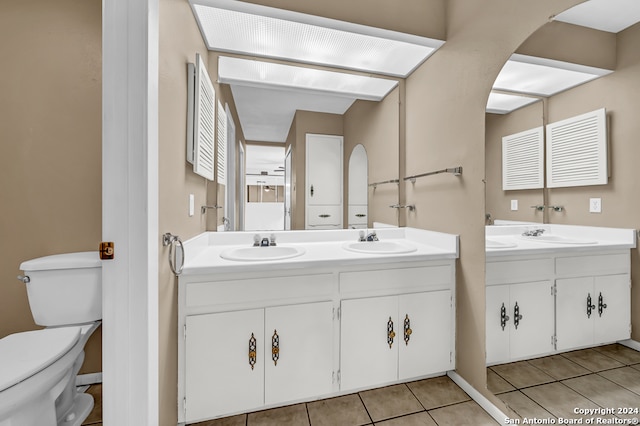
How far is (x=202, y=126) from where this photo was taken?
4.93 feet

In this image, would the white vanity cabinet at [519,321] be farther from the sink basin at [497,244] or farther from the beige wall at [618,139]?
the beige wall at [618,139]

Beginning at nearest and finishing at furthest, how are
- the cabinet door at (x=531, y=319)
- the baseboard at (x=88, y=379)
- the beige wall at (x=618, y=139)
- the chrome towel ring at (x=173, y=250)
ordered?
the beige wall at (x=618, y=139), the chrome towel ring at (x=173, y=250), the cabinet door at (x=531, y=319), the baseboard at (x=88, y=379)

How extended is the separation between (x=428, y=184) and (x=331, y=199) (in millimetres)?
716

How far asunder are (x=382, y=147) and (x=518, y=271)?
1285mm

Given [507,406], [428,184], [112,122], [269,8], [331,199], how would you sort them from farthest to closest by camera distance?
1. [331,199]
2. [428,184]
3. [269,8]
4. [507,406]
5. [112,122]

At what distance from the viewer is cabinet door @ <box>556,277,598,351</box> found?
1185 mm

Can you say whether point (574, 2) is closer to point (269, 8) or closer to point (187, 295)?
point (269, 8)

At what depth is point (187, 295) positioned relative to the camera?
1299mm

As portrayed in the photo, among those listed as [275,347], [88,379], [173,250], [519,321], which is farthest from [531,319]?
[88,379]

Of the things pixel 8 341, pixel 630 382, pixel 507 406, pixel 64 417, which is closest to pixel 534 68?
pixel 630 382

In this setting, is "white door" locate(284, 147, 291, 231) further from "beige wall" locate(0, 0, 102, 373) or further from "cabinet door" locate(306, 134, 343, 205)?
"beige wall" locate(0, 0, 102, 373)

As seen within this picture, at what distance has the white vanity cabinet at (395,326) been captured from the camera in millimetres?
1518

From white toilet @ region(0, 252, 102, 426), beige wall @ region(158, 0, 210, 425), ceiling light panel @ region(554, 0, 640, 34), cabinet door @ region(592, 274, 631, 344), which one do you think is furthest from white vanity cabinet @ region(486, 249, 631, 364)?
white toilet @ region(0, 252, 102, 426)

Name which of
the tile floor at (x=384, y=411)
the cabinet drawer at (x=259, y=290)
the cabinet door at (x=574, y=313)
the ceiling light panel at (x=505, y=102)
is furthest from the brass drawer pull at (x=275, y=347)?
the ceiling light panel at (x=505, y=102)
